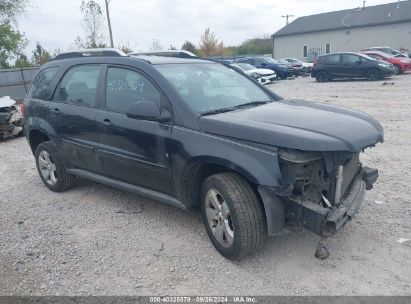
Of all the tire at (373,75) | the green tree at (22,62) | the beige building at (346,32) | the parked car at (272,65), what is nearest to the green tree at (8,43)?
the green tree at (22,62)

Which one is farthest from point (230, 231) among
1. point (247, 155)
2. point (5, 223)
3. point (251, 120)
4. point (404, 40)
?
point (404, 40)

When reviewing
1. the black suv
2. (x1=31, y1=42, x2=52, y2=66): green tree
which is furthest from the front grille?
(x1=31, y1=42, x2=52, y2=66): green tree

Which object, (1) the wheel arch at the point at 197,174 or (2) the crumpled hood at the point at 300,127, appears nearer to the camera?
(2) the crumpled hood at the point at 300,127

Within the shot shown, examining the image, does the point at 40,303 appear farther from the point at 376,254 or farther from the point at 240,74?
the point at 240,74

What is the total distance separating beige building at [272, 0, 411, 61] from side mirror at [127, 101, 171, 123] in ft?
137

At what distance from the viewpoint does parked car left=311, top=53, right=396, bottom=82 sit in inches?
752

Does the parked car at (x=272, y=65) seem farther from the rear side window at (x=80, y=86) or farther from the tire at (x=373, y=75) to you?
the rear side window at (x=80, y=86)

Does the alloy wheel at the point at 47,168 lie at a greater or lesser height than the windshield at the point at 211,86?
lesser

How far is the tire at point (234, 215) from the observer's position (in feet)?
10.3

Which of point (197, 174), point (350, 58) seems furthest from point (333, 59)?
point (197, 174)

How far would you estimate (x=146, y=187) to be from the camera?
4023mm

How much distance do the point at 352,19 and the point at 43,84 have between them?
45.2 m

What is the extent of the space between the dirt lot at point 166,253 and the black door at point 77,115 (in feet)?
2.12

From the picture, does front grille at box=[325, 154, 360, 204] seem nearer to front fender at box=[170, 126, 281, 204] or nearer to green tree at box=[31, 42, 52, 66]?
front fender at box=[170, 126, 281, 204]
